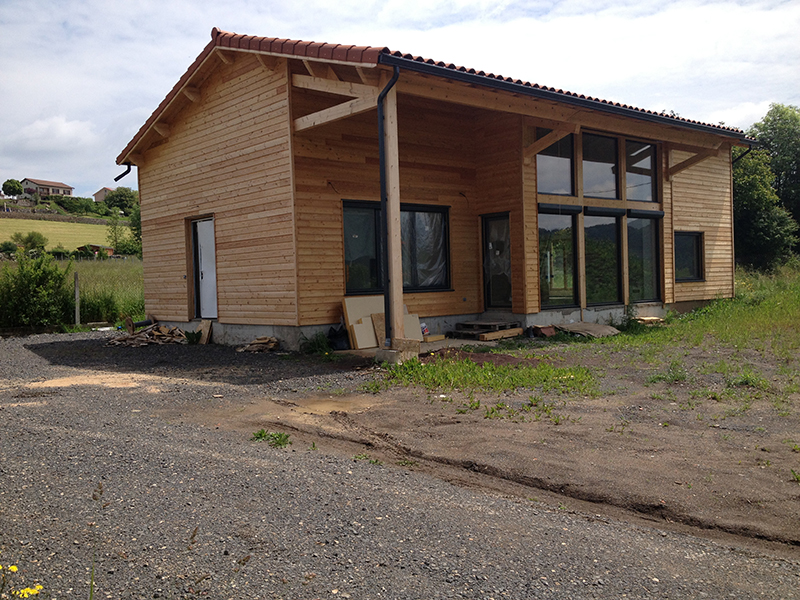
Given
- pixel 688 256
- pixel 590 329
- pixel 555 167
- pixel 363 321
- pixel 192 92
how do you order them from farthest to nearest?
1. pixel 688 256
2. pixel 555 167
3. pixel 192 92
4. pixel 590 329
5. pixel 363 321

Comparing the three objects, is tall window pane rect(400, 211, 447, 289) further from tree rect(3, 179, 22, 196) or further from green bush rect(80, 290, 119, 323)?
tree rect(3, 179, 22, 196)

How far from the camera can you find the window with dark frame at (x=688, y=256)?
618 inches

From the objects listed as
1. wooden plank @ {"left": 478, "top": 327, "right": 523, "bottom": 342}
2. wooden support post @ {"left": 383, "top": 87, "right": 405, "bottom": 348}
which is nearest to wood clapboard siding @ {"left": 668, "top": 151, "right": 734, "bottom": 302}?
wooden plank @ {"left": 478, "top": 327, "right": 523, "bottom": 342}

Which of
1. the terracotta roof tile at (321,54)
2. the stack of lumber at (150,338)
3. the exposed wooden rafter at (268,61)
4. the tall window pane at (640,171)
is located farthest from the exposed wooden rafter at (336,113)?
the tall window pane at (640,171)

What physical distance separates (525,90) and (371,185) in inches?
126

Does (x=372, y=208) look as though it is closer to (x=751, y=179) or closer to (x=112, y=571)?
(x=112, y=571)

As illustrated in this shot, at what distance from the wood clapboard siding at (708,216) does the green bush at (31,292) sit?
1547 centimetres

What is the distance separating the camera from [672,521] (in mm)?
3641

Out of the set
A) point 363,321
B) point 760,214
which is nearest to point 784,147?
point 760,214

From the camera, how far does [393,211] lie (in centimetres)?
884

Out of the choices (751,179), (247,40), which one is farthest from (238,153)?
(751,179)

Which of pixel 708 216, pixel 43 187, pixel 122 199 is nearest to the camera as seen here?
pixel 708 216

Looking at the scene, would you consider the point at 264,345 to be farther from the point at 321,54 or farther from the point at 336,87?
the point at 321,54

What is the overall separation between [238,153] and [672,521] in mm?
10277
